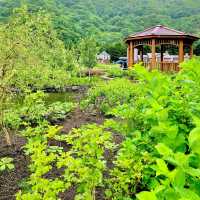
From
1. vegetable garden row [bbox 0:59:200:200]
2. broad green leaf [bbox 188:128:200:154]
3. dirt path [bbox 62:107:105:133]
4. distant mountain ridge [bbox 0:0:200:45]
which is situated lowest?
dirt path [bbox 62:107:105:133]

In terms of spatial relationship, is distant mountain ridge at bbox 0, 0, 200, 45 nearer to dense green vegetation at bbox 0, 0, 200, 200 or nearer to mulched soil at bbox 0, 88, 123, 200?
dense green vegetation at bbox 0, 0, 200, 200

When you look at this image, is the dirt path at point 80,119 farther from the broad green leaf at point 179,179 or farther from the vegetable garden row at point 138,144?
the broad green leaf at point 179,179

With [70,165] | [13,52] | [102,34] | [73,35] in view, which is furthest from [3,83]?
[102,34]

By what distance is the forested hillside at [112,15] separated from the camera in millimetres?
60575

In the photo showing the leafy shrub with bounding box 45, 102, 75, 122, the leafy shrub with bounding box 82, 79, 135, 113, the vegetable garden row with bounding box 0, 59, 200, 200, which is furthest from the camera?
the leafy shrub with bounding box 82, 79, 135, 113

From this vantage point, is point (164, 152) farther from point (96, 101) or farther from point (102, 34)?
point (102, 34)

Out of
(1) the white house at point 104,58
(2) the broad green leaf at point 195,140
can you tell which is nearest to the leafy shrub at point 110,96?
(2) the broad green leaf at point 195,140

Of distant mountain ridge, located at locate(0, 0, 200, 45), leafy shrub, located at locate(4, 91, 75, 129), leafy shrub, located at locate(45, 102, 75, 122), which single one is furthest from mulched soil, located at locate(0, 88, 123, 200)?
distant mountain ridge, located at locate(0, 0, 200, 45)

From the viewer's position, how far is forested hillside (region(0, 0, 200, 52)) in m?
60.6

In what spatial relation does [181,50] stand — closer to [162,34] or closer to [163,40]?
[163,40]

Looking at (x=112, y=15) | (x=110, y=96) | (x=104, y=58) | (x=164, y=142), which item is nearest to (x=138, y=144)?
(x=164, y=142)

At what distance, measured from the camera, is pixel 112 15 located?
3568 inches

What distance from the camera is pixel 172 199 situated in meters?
1.33

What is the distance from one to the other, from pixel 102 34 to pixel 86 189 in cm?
6585
